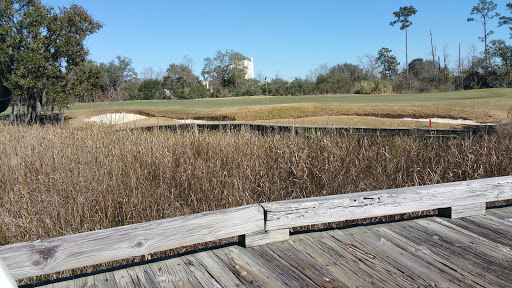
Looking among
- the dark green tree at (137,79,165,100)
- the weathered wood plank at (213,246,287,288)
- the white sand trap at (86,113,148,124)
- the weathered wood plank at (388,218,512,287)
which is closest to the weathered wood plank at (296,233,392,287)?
the weathered wood plank at (213,246,287,288)

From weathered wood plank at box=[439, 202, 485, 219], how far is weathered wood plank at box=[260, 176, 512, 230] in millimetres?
39

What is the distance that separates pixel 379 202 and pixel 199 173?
1.91m

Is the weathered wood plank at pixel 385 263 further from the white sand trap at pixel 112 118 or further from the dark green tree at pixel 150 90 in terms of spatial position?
the dark green tree at pixel 150 90

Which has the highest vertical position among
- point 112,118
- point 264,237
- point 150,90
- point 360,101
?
point 150,90

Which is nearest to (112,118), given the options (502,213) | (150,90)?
(502,213)

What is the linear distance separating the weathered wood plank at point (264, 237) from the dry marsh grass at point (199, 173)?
1.24 m

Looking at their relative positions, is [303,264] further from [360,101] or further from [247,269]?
[360,101]

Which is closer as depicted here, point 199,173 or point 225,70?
point 199,173

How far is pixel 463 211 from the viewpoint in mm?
3330

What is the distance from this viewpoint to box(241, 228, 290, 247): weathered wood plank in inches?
108

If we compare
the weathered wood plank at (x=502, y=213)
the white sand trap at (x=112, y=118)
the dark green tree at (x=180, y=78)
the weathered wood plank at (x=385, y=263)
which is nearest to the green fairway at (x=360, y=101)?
the white sand trap at (x=112, y=118)

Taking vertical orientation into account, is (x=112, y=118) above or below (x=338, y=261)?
above

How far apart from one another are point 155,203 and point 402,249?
2.33m

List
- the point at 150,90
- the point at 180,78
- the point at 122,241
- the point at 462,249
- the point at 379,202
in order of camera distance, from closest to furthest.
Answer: the point at 122,241, the point at 462,249, the point at 379,202, the point at 150,90, the point at 180,78
